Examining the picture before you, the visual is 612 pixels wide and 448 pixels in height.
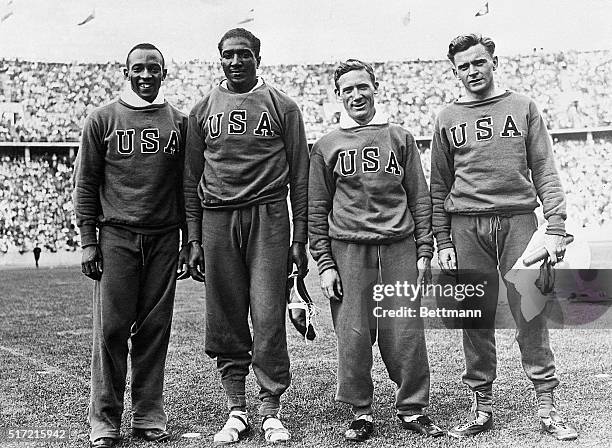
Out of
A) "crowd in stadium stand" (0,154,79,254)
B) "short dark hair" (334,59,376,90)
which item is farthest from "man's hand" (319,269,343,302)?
"crowd in stadium stand" (0,154,79,254)

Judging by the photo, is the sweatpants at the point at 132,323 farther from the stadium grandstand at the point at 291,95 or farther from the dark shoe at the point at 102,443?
the stadium grandstand at the point at 291,95

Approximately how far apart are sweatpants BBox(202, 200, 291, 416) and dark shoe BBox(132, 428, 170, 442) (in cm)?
30

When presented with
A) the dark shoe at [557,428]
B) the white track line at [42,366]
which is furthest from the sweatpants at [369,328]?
the white track line at [42,366]

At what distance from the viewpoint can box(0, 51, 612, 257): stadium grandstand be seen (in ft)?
43.8

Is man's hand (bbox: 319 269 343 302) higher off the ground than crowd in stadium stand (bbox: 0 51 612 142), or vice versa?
crowd in stadium stand (bbox: 0 51 612 142)

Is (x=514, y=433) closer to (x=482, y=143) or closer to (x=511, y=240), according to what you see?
(x=511, y=240)

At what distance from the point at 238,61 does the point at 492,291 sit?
146 centimetres

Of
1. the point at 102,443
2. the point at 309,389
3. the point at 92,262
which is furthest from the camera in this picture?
the point at 309,389

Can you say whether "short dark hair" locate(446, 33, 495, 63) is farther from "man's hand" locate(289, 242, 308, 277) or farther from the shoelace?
the shoelace

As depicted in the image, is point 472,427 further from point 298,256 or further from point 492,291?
point 298,256

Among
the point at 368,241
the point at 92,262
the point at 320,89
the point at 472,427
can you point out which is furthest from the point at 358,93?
the point at 320,89

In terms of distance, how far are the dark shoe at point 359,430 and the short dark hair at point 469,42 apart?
1624 mm

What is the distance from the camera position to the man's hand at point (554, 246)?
9.27 ft

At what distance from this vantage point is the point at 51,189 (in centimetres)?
1616
